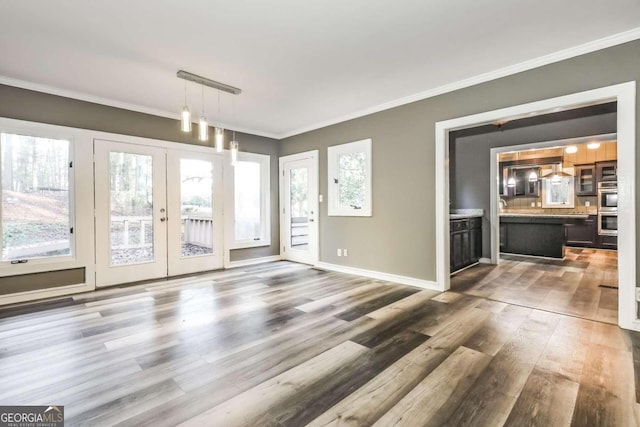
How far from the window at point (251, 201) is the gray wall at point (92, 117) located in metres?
0.21

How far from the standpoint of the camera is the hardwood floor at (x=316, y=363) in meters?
1.69

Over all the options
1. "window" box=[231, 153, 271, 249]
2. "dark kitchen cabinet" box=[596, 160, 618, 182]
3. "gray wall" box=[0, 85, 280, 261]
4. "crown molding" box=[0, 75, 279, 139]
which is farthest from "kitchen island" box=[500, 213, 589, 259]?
"crown molding" box=[0, 75, 279, 139]

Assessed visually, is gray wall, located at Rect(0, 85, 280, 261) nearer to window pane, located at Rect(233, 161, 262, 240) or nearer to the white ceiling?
the white ceiling

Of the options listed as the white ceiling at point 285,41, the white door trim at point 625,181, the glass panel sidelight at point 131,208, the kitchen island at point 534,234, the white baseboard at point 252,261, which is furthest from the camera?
the kitchen island at point 534,234

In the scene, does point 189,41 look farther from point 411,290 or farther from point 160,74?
point 411,290

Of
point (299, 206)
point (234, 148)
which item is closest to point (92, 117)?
point (234, 148)

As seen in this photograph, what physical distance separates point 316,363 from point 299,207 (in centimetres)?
423

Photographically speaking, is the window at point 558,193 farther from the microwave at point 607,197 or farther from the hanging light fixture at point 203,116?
the hanging light fixture at point 203,116

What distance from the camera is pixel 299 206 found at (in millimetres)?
6230

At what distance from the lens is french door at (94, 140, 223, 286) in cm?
439

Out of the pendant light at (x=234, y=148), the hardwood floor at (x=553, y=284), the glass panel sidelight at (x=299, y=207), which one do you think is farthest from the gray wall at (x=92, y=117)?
the hardwood floor at (x=553, y=284)

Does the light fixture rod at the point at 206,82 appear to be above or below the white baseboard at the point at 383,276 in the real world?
above

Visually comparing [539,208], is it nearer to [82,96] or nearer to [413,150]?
[413,150]

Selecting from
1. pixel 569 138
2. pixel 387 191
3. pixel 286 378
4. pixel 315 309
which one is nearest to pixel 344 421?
pixel 286 378
